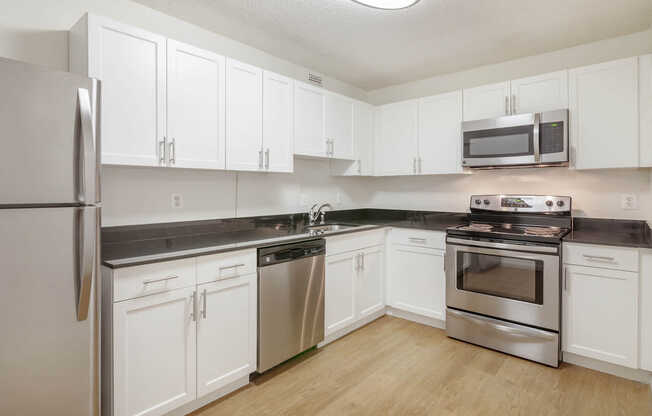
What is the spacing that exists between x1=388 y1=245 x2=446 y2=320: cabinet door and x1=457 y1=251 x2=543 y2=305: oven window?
23cm

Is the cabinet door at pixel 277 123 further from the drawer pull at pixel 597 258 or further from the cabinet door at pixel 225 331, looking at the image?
the drawer pull at pixel 597 258

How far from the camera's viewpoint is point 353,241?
9.96 ft

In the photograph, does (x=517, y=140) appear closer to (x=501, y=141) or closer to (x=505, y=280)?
(x=501, y=141)

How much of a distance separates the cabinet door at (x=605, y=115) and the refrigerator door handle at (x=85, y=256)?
10.3ft

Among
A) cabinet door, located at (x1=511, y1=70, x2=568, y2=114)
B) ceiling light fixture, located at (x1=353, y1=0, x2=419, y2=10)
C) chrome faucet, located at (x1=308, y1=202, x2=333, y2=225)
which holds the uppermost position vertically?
ceiling light fixture, located at (x1=353, y1=0, x2=419, y2=10)

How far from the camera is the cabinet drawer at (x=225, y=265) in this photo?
196 centimetres

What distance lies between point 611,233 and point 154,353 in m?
3.23

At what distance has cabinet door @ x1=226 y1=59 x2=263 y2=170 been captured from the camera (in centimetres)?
243

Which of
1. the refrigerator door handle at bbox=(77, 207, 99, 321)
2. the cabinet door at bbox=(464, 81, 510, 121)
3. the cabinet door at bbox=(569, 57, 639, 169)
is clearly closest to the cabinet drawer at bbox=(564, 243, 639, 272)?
the cabinet door at bbox=(569, 57, 639, 169)

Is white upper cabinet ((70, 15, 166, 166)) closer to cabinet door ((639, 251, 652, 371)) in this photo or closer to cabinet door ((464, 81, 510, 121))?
cabinet door ((464, 81, 510, 121))

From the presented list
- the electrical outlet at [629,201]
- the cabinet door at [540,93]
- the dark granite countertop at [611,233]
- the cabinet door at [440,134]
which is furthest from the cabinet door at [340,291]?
the electrical outlet at [629,201]

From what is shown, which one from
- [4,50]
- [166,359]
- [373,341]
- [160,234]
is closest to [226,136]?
[160,234]

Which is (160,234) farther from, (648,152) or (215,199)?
(648,152)

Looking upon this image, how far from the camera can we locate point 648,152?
2447 millimetres
